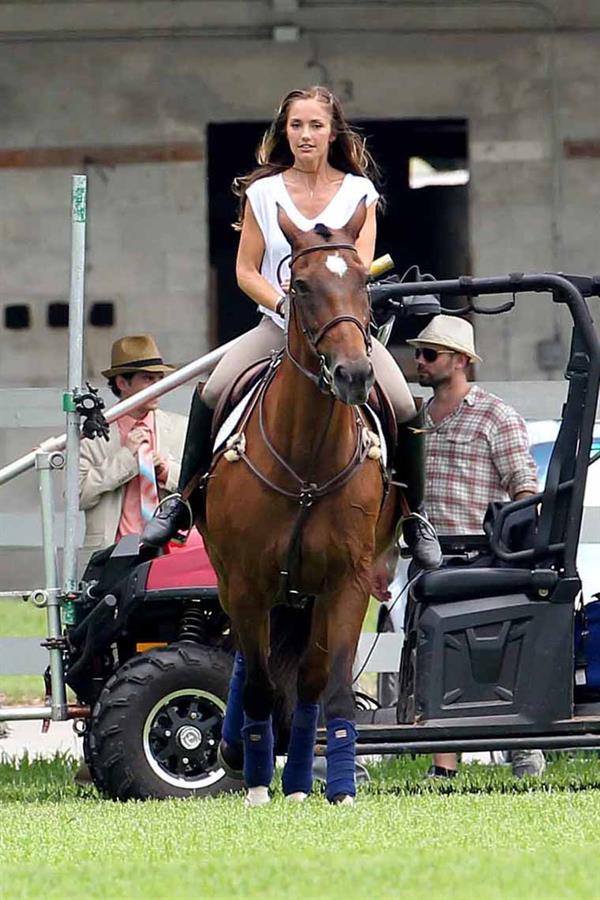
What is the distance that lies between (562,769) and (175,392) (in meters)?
2.58

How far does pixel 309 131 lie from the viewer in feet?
26.9

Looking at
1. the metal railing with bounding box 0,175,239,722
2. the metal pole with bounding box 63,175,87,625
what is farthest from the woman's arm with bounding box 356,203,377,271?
the metal pole with bounding box 63,175,87,625

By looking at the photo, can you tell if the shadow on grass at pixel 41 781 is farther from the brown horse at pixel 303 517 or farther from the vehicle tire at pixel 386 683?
the vehicle tire at pixel 386 683

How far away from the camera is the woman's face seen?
8172 mm

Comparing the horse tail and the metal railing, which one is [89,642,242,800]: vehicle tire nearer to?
the horse tail

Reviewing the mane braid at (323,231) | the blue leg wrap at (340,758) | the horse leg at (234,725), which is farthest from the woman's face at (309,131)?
the blue leg wrap at (340,758)

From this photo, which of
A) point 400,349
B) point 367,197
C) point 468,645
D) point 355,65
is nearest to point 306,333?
point 367,197

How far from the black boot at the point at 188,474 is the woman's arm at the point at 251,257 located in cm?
62

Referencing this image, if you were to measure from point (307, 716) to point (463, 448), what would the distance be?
1.85 meters

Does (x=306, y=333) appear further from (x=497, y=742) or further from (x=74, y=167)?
(x=74, y=167)

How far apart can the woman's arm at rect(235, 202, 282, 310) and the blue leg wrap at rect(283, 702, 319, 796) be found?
5.17ft

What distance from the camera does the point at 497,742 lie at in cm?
886

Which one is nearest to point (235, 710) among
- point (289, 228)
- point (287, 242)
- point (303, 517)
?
Answer: point (303, 517)

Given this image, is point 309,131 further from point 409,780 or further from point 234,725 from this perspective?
point 409,780
